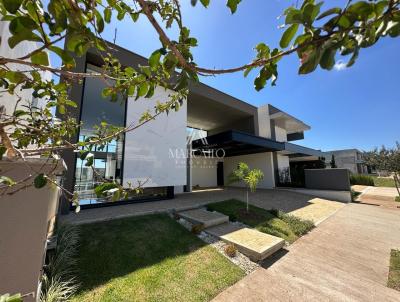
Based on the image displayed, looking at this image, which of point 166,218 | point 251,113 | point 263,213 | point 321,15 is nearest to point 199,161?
point 251,113

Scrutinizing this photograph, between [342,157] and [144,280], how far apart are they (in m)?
45.6

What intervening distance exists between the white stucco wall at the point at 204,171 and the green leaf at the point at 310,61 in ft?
52.2

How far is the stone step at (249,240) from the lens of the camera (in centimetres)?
442

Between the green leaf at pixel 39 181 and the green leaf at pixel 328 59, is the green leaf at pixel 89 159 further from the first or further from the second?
the green leaf at pixel 328 59

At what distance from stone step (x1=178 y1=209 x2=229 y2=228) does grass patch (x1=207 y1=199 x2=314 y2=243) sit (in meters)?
0.59

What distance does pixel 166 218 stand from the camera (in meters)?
6.15

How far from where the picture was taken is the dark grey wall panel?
1239 centimetres

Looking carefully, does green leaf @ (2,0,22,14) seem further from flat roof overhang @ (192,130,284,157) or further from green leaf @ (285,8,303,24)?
flat roof overhang @ (192,130,284,157)

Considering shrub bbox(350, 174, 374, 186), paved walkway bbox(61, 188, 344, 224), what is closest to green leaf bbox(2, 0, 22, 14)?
paved walkway bbox(61, 188, 344, 224)

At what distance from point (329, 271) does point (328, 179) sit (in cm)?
1148

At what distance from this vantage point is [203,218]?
621 centimetres

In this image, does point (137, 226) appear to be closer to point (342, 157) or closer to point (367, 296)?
point (367, 296)

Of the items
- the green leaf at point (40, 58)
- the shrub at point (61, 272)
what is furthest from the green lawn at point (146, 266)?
the green leaf at point (40, 58)

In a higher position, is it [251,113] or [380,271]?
[251,113]
